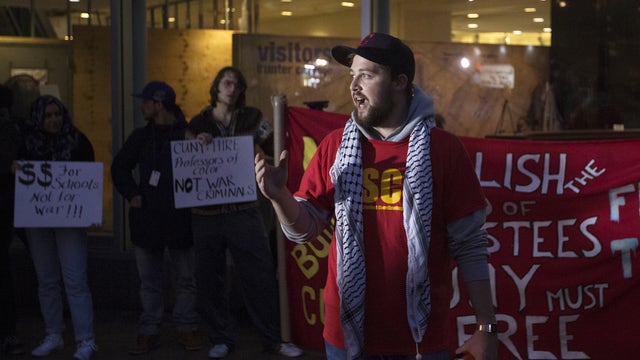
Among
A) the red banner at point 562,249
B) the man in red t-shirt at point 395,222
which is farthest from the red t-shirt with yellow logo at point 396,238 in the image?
the red banner at point 562,249

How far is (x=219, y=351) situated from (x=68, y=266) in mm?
1214

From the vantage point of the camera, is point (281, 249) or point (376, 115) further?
point (281, 249)

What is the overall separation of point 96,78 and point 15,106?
0.81 meters

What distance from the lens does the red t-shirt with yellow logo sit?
3898mm

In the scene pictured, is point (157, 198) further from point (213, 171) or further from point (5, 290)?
point (5, 290)

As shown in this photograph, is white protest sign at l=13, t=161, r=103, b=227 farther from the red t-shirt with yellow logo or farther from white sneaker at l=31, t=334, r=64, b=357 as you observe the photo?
the red t-shirt with yellow logo

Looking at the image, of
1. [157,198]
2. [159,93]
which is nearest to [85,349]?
A: [157,198]

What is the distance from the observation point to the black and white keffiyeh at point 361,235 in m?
3.85

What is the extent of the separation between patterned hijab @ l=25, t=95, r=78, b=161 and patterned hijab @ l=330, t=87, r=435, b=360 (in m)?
4.41

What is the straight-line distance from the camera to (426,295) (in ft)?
12.7

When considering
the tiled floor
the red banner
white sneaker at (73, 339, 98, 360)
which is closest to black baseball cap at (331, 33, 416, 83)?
the red banner

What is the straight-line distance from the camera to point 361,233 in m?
3.90

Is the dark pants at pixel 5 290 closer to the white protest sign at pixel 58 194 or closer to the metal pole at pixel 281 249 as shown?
the white protest sign at pixel 58 194

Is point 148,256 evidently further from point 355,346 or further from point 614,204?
point 355,346
